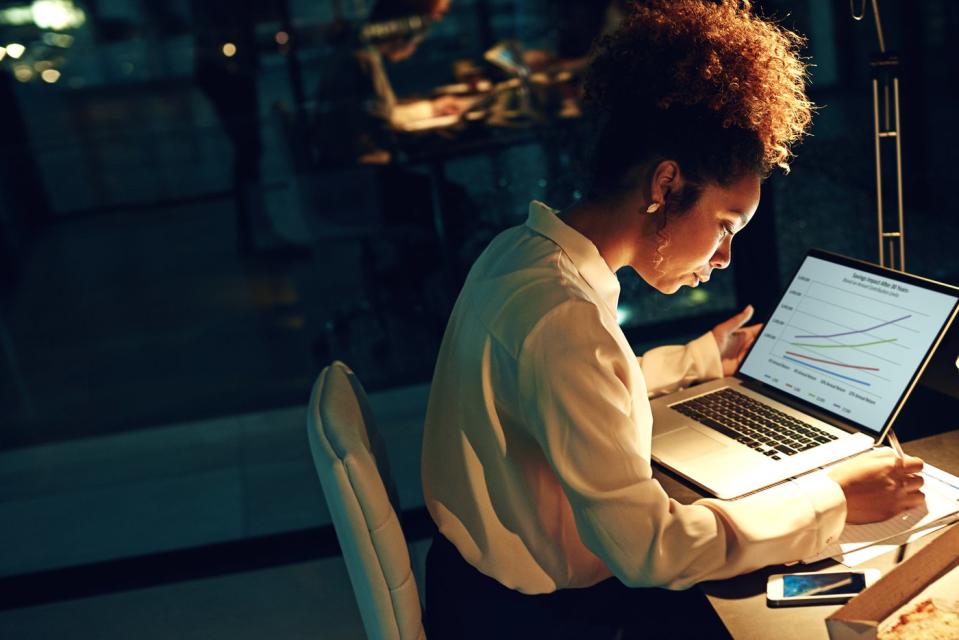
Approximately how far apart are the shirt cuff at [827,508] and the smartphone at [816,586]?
4 cm

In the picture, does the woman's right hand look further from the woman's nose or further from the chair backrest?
the chair backrest

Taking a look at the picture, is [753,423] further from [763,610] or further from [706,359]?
[763,610]

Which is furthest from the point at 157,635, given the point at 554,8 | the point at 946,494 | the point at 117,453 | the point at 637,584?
the point at 554,8

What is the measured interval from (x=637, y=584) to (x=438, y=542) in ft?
1.20

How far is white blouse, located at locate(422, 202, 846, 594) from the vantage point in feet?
3.48

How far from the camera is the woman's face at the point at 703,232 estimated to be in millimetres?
1228

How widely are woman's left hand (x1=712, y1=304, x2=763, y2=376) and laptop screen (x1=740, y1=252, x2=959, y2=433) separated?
4 centimetres

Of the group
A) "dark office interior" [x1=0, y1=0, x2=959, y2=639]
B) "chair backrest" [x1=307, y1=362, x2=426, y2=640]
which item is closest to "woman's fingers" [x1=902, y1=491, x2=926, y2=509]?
"chair backrest" [x1=307, y1=362, x2=426, y2=640]

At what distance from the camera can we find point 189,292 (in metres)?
3.29

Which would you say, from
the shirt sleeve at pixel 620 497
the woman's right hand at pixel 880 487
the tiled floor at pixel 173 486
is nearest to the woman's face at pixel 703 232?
the shirt sleeve at pixel 620 497

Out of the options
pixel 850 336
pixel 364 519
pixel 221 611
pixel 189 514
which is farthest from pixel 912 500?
pixel 189 514

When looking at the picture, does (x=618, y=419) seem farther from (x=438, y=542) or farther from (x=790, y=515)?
(x=438, y=542)

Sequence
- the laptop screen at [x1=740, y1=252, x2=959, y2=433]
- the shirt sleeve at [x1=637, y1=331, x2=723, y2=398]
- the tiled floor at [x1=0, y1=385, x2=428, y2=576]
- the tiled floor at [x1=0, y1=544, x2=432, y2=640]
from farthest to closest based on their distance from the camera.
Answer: the tiled floor at [x1=0, y1=385, x2=428, y2=576] < the tiled floor at [x1=0, y1=544, x2=432, y2=640] < the shirt sleeve at [x1=637, y1=331, x2=723, y2=398] < the laptop screen at [x1=740, y1=252, x2=959, y2=433]

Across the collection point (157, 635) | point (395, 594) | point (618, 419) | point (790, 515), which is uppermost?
point (618, 419)
